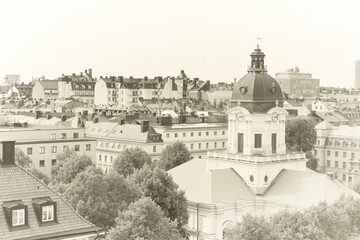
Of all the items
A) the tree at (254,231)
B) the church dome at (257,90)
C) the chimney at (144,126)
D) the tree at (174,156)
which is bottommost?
the tree at (254,231)

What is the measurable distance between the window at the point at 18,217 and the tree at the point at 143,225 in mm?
11908

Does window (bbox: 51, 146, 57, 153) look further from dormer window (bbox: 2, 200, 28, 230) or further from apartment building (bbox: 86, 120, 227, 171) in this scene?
dormer window (bbox: 2, 200, 28, 230)

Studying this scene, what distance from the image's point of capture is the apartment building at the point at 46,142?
3664 inches

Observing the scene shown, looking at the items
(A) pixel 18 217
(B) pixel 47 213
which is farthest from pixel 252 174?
(A) pixel 18 217

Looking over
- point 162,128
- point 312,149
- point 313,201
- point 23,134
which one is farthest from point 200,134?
point 313,201

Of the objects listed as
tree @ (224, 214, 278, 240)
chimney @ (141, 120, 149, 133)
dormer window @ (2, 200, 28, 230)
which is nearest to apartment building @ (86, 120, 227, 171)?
chimney @ (141, 120, 149, 133)

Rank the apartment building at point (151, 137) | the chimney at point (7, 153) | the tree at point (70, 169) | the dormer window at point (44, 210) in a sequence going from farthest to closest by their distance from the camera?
the apartment building at point (151, 137) → the tree at point (70, 169) → the chimney at point (7, 153) → the dormer window at point (44, 210)

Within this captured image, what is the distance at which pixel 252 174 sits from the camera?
71625 millimetres

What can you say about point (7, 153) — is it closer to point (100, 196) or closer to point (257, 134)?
point (100, 196)

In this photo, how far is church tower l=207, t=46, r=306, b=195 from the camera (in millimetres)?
71750

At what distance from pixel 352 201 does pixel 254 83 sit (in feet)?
69.9

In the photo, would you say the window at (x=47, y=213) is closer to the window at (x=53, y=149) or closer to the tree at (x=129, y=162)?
the tree at (x=129, y=162)

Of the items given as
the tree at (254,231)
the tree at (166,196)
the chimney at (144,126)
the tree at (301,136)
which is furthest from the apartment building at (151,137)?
the tree at (254,231)

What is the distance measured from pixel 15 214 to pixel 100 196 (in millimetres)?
21650
